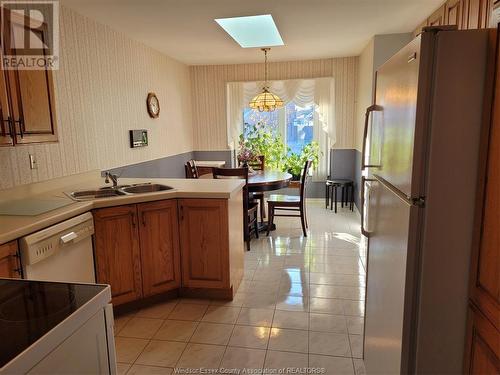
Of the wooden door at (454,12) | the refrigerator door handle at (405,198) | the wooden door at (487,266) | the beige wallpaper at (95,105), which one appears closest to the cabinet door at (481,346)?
the wooden door at (487,266)

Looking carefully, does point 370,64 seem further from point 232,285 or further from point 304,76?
point 232,285

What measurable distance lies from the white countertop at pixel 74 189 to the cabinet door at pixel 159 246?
0.32 ft

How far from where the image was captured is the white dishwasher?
1.82m

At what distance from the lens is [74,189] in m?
2.95

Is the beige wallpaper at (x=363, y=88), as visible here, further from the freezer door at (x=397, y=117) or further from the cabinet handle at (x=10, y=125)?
the cabinet handle at (x=10, y=125)

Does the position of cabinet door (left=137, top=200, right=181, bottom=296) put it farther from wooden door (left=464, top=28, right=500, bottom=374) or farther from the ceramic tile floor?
wooden door (left=464, top=28, right=500, bottom=374)

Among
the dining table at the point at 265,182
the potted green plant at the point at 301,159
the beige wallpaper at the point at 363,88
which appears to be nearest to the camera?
the dining table at the point at 265,182

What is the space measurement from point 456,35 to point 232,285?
229cm

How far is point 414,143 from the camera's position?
118cm

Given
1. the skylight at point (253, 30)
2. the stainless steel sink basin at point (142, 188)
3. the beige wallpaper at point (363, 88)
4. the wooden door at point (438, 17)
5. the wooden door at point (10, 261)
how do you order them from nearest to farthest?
the wooden door at point (10, 261)
the stainless steel sink basin at point (142, 188)
the wooden door at point (438, 17)
the skylight at point (253, 30)
the beige wallpaper at point (363, 88)

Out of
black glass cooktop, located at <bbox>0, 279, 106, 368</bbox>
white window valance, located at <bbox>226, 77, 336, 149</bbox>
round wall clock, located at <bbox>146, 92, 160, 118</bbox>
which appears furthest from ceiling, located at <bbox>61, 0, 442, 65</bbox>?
black glass cooktop, located at <bbox>0, 279, 106, 368</bbox>

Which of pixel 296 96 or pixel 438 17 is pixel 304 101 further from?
pixel 438 17

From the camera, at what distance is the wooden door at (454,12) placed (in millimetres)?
2620

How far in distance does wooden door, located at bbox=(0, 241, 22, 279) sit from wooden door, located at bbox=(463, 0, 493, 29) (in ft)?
9.65
